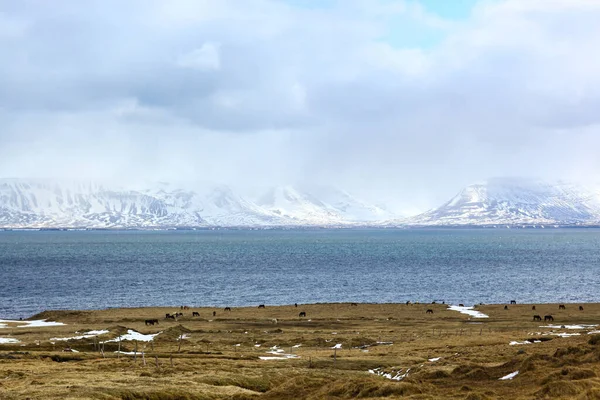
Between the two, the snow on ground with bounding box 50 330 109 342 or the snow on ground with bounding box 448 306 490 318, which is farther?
the snow on ground with bounding box 448 306 490 318

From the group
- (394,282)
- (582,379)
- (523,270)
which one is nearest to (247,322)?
(582,379)

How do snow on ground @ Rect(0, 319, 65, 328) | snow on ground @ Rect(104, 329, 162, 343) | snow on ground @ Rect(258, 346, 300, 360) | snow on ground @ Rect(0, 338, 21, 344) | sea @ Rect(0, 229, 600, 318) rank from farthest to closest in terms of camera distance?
1. sea @ Rect(0, 229, 600, 318)
2. snow on ground @ Rect(0, 319, 65, 328)
3. snow on ground @ Rect(104, 329, 162, 343)
4. snow on ground @ Rect(0, 338, 21, 344)
5. snow on ground @ Rect(258, 346, 300, 360)

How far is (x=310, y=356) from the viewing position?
5762cm

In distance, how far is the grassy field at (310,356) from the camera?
3725 centimetres

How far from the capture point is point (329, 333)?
76.4m

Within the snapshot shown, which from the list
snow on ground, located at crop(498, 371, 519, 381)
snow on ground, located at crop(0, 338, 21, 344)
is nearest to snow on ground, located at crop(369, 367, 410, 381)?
snow on ground, located at crop(498, 371, 519, 381)

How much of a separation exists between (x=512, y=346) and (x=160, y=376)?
29.1 metres

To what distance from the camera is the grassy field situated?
37.2 meters

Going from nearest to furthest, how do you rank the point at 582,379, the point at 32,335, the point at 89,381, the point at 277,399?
the point at 582,379 < the point at 277,399 < the point at 89,381 < the point at 32,335

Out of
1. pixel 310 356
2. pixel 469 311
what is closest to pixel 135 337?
pixel 310 356

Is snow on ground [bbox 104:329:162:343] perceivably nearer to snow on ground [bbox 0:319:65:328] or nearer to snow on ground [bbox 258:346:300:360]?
snow on ground [bbox 258:346:300:360]

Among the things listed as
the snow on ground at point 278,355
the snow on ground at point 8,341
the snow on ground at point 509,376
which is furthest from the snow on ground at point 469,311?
the snow on ground at point 509,376

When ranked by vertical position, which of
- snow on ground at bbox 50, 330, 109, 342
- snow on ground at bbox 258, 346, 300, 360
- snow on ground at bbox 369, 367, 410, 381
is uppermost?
snow on ground at bbox 369, 367, 410, 381

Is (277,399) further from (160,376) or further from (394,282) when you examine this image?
(394,282)
